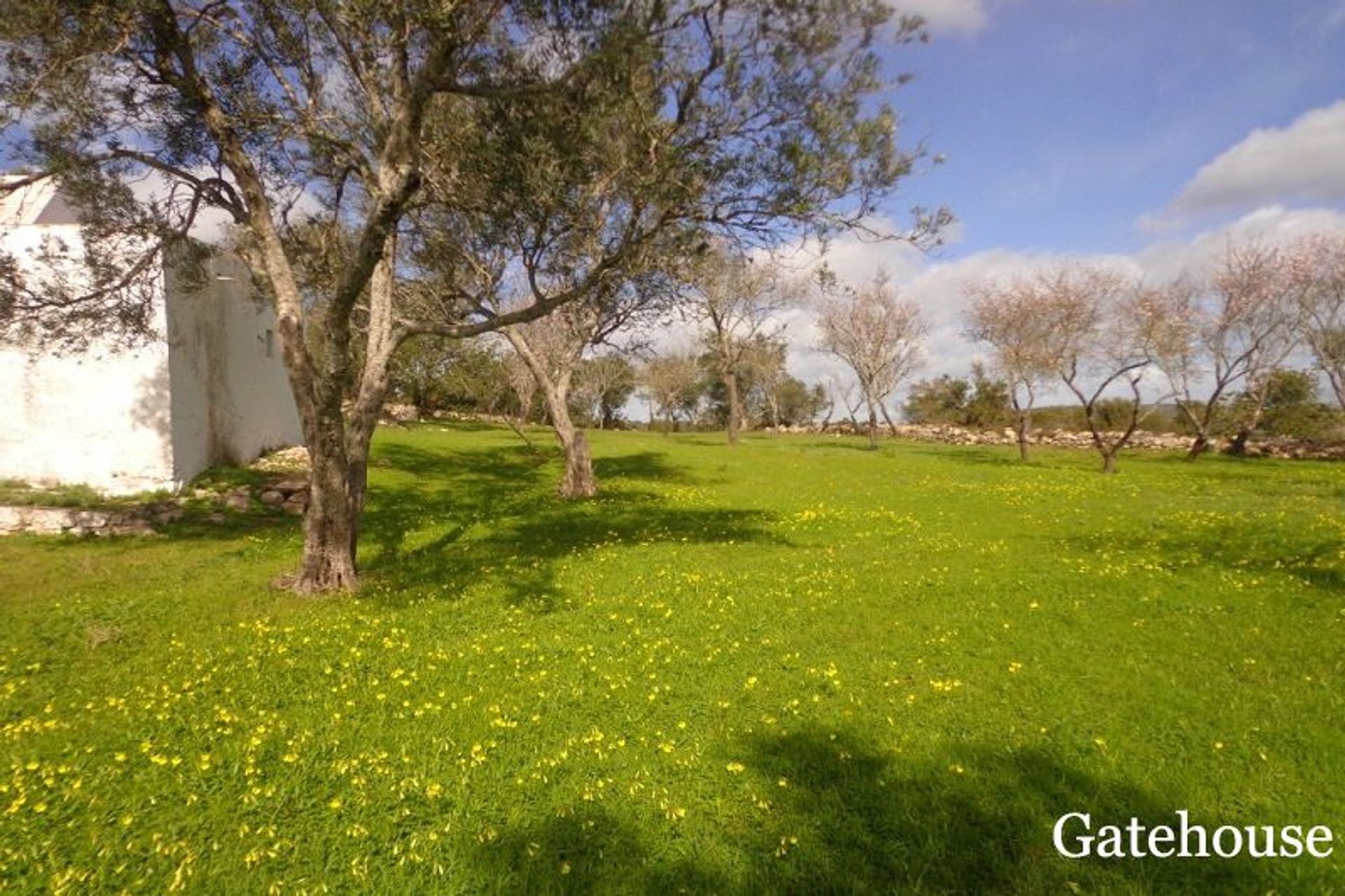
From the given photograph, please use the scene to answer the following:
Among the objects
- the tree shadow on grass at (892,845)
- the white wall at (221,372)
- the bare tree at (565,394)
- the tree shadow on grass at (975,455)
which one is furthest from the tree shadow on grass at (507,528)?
the tree shadow on grass at (975,455)

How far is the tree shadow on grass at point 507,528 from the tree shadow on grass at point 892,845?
6081 millimetres

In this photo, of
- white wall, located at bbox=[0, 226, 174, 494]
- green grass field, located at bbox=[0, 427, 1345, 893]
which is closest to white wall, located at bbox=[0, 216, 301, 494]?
white wall, located at bbox=[0, 226, 174, 494]

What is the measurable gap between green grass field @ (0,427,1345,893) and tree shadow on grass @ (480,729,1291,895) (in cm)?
3

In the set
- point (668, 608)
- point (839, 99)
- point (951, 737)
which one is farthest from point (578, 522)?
point (951, 737)

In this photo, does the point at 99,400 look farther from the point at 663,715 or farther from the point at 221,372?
the point at 663,715

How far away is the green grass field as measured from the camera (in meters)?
5.07

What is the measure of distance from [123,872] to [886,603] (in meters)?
9.75

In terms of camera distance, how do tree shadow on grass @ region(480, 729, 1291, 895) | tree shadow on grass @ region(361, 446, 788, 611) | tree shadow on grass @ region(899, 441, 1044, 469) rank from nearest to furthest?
tree shadow on grass @ region(480, 729, 1291, 895), tree shadow on grass @ region(361, 446, 788, 611), tree shadow on grass @ region(899, 441, 1044, 469)

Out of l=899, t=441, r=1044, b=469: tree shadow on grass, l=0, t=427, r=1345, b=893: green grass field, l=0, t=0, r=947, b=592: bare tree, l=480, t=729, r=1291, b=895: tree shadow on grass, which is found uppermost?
l=0, t=0, r=947, b=592: bare tree

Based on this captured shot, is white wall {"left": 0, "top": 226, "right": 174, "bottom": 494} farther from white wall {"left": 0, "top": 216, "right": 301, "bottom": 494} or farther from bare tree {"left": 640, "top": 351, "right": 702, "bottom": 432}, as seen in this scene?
bare tree {"left": 640, "top": 351, "right": 702, "bottom": 432}

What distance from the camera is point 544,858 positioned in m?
5.05

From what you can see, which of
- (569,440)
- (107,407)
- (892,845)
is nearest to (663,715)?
(892,845)

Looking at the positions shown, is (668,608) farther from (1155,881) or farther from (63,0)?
(63,0)

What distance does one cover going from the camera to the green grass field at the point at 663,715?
5074 mm
